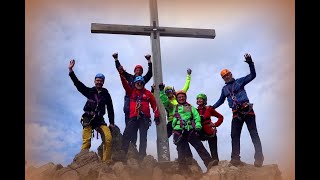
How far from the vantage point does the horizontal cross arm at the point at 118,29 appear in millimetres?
9969

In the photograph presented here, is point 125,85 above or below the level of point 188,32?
below

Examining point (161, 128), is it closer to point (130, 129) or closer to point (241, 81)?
point (130, 129)

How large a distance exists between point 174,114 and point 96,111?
1216 mm

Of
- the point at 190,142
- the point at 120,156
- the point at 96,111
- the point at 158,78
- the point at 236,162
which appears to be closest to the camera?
the point at 120,156

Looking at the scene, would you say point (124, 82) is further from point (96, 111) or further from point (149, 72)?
point (96, 111)

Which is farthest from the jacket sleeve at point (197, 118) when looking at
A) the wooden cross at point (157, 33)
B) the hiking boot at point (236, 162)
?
the hiking boot at point (236, 162)

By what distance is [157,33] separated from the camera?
33.7 feet

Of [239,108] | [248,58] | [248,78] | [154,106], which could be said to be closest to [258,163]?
[239,108]

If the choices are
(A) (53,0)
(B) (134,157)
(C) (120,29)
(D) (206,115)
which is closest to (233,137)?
(D) (206,115)

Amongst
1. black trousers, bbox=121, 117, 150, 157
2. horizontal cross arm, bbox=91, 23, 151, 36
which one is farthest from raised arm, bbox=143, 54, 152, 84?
black trousers, bbox=121, 117, 150, 157

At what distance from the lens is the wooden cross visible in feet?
32.1

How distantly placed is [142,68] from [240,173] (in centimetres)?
222

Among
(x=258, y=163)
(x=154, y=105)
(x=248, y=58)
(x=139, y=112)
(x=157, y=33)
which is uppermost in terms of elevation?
(x=157, y=33)

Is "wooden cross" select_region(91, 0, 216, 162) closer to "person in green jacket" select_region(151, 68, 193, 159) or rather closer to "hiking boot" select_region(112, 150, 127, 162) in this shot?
"person in green jacket" select_region(151, 68, 193, 159)
